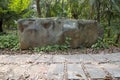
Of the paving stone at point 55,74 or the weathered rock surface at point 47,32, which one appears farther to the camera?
the weathered rock surface at point 47,32

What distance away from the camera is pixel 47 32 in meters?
5.92

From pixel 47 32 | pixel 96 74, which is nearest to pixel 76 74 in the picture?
pixel 96 74

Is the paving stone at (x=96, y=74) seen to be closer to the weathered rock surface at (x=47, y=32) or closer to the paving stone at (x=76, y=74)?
the paving stone at (x=76, y=74)

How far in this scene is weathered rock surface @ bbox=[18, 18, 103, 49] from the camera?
5859mm

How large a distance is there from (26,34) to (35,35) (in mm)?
257

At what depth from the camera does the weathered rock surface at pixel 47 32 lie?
586 cm

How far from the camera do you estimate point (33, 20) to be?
19.4 feet

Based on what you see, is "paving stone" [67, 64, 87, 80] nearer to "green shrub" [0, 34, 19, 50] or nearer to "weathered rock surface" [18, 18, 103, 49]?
"weathered rock surface" [18, 18, 103, 49]

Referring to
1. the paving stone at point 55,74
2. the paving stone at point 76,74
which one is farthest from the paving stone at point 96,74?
the paving stone at point 55,74

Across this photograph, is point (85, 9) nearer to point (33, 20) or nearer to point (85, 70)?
point (33, 20)

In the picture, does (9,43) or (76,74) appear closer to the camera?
(76,74)

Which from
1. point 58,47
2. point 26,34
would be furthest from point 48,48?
point 26,34

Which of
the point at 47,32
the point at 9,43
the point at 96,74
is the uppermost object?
the point at 47,32

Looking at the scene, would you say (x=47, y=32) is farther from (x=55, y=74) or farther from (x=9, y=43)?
(x=55, y=74)
